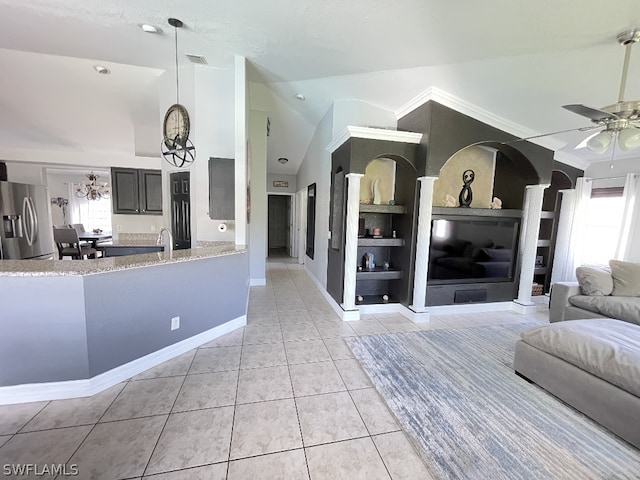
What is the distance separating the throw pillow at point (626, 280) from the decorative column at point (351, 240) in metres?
3.05

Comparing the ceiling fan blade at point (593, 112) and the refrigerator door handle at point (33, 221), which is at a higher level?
the ceiling fan blade at point (593, 112)

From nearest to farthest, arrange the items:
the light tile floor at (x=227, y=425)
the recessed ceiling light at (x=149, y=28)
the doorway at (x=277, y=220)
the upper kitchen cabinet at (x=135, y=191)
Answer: the light tile floor at (x=227, y=425) → the recessed ceiling light at (x=149, y=28) → the upper kitchen cabinet at (x=135, y=191) → the doorway at (x=277, y=220)

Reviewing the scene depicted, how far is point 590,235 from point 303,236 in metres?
5.74

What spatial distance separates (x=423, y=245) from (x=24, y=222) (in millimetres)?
7188

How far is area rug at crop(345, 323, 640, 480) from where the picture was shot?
1.53 m

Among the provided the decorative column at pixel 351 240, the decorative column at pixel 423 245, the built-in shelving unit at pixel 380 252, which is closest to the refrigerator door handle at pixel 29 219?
the decorative column at pixel 351 240

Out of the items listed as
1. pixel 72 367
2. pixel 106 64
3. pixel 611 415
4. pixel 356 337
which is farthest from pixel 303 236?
pixel 611 415

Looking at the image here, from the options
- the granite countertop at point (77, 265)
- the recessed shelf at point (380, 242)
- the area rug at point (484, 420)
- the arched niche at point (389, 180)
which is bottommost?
the area rug at point (484, 420)

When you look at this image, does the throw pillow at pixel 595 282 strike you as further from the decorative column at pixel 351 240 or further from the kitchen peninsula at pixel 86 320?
the kitchen peninsula at pixel 86 320

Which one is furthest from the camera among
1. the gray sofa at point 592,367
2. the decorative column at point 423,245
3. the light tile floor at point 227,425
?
the decorative column at point 423,245

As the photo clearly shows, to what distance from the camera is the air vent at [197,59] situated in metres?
3.17

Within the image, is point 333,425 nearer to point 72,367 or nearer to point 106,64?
point 72,367

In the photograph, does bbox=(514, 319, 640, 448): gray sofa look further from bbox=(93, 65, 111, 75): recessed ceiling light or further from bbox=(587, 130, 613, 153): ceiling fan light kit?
bbox=(93, 65, 111, 75): recessed ceiling light

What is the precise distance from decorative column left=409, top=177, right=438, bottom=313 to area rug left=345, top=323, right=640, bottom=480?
85 cm
